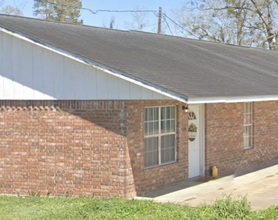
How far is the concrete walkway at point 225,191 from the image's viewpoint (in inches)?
497

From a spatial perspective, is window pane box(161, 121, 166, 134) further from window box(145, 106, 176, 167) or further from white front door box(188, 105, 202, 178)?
white front door box(188, 105, 202, 178)

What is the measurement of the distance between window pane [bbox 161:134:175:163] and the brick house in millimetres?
26

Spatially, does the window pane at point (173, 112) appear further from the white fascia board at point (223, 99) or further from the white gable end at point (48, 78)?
the white gable end at point (48, 78)

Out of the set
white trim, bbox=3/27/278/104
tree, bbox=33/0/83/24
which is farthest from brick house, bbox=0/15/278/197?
tree, bbox=33/0/83/24

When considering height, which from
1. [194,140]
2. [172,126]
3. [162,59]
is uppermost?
[162,59]

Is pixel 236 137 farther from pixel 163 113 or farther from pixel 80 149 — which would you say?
pixel 80 149

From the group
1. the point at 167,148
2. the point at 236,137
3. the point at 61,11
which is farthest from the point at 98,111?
the point at 61,11

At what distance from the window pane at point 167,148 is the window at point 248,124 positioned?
169 inches

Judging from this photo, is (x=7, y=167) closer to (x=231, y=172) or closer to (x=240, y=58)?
(x=231, y=172)

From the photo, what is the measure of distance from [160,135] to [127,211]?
379cm

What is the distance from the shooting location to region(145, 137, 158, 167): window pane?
1367 cm

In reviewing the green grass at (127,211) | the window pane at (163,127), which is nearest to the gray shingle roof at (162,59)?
the window pane at (163,127)

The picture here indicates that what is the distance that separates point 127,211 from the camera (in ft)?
34.8

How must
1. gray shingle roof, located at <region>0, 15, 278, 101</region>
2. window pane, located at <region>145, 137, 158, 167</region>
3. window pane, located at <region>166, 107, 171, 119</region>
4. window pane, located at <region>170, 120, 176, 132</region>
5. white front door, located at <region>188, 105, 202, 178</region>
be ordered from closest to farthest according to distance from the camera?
gray shingle roof, located at <region>0, 15, 278, 101</region>, window pane, located at <region>145, 137, 158, 167</region>, window pane, located at <region>166, 107, 171, 119</region>, window pane, located at <region>170, 120, 176, 132</region>, white front door, located at <region>188, 105, 202, 178</region>
